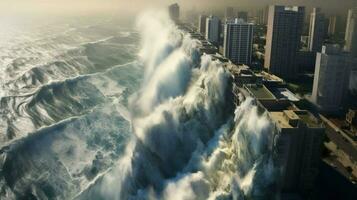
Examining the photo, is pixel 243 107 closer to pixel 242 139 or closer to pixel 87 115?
pixel 242 139

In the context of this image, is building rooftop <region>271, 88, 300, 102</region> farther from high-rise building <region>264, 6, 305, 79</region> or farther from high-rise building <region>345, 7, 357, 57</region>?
high-rise building <region>345, 7, 357, 57</region>

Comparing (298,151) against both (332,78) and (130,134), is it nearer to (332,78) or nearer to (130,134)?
(130,134)

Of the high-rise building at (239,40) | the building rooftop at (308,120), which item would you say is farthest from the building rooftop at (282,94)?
the high-rise building at (239,40)

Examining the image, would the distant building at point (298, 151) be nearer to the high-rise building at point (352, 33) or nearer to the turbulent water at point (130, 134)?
the turbulent water at point (130, 134)

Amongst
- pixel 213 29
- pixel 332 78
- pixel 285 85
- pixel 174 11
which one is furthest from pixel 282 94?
pixel 174 11

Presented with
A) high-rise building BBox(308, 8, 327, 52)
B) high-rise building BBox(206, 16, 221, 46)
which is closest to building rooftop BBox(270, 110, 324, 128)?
high-rise building BBox(308, 8, 327, 52)

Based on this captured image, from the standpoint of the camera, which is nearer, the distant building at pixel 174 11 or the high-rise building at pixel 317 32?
the high-rise building at pixel 317 32
